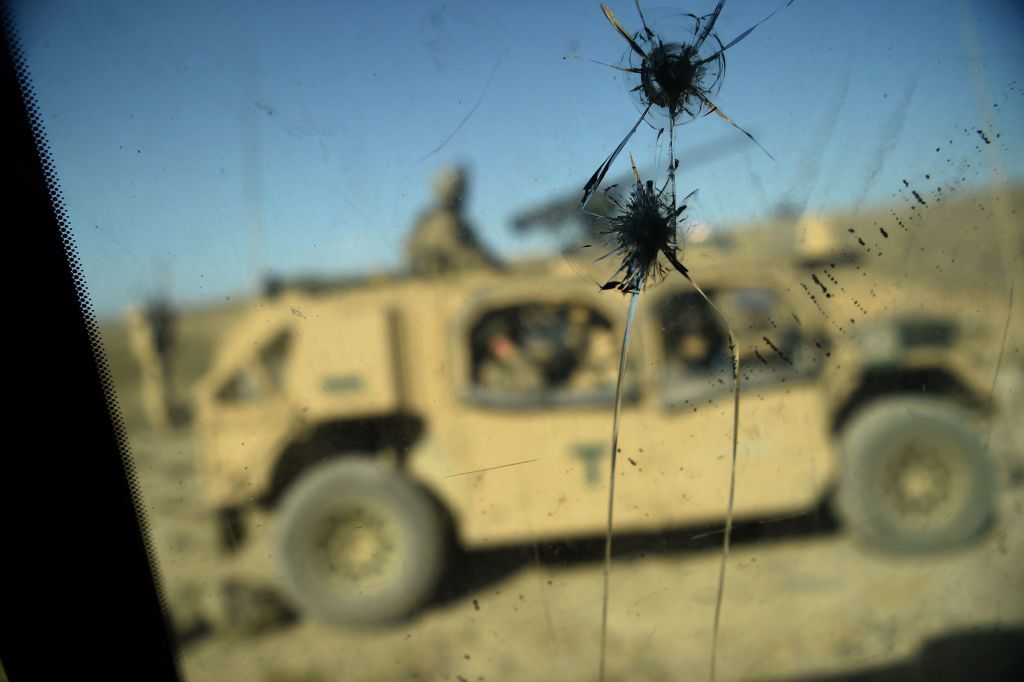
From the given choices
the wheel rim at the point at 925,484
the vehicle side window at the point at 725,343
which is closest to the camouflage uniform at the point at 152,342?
the vehicle side window at the point at 725,343

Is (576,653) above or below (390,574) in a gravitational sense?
below

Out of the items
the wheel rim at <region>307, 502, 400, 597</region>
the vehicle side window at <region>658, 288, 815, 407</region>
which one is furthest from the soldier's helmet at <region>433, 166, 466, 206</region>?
the wheel rim at <region>307, 502, 400, 597</region>

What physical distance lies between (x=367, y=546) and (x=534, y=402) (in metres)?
0.56

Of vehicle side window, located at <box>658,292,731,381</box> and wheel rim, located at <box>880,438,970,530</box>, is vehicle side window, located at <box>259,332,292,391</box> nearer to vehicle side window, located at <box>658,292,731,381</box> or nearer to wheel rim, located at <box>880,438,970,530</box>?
vehicle side window, located at <box>658,292,731,381</box>

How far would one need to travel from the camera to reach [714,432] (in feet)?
4.62

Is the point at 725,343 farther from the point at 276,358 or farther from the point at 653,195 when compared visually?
the point at 276,358

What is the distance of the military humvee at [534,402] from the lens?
1345 millimetres

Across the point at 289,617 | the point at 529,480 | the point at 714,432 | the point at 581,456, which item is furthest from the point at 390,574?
the point at 714,432

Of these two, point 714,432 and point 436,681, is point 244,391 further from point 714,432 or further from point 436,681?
point 714,432

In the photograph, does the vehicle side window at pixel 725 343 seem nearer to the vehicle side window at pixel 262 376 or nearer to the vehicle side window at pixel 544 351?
the vehicle side window at pixel 544 351

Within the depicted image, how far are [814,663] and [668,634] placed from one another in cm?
37

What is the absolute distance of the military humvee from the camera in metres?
1.34

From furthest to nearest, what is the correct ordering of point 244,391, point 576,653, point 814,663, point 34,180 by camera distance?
point 814,663, point 576,653, point 244,391, point 34,180

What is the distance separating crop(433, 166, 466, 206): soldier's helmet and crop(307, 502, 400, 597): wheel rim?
66 cm
